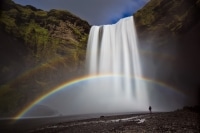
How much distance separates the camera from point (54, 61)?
165 feet

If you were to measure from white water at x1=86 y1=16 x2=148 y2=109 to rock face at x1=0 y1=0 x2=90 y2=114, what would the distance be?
8.99ft

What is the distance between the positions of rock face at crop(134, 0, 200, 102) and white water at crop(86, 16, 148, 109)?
2734mm

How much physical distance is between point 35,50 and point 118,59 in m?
16.5

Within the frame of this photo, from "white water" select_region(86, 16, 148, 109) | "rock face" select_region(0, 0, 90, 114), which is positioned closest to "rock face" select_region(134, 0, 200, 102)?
"white water" select_region(86, 16, 148, 109)

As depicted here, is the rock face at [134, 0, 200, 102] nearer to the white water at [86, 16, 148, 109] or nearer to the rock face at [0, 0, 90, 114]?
the white water at [86, 16, 148, 109]

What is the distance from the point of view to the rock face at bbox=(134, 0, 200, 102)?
1494 inches

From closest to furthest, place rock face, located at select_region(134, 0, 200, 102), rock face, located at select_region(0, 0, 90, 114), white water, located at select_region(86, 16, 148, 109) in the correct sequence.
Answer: rock face, located at select_region(134, 0, 200, 102)
rock face, located at select_region(0, 0, 90, 114)
white water, located at select_region(86, 16, 148, 109)

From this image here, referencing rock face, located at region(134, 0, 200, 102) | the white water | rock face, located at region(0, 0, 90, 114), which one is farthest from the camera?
the white water

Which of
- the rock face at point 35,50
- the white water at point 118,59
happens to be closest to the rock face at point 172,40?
the white water at point 118,59

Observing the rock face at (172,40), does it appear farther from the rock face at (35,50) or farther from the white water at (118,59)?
the rock face at (35,50)

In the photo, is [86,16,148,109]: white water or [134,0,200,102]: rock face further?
[86,16,148,109]: white water

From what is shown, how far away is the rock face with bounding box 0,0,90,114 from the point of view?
142 ft

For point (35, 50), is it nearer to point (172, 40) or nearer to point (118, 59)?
point (118, 59)

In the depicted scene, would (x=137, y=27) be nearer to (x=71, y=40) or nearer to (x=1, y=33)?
(x=71, y=40)
